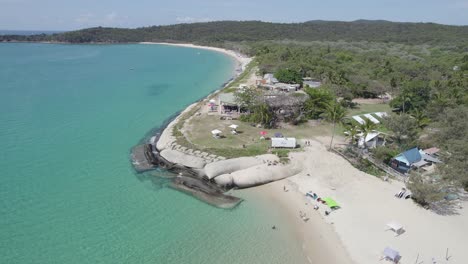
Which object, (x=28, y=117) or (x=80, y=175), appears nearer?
(x=80, y=175)

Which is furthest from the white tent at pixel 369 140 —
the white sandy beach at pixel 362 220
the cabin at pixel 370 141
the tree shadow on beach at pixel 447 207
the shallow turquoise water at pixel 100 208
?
the shallow turquoise water at pixel 100 208

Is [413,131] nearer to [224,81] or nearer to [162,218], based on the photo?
[162,218]

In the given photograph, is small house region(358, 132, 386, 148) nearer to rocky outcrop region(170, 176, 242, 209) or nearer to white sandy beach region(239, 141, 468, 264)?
white sandy beach region(239, 141, 468, 264)

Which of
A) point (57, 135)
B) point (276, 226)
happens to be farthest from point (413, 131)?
point (57, 135)

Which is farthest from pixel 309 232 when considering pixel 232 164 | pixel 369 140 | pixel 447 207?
pixel 369 140

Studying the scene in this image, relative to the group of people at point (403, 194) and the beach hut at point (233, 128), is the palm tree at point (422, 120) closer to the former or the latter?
the group of people at point (403, 194)

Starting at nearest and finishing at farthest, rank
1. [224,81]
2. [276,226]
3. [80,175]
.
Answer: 1. [276,226]
2. [80,175]
3. [224,81]

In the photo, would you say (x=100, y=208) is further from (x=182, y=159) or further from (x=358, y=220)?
(x=358, y=220)
